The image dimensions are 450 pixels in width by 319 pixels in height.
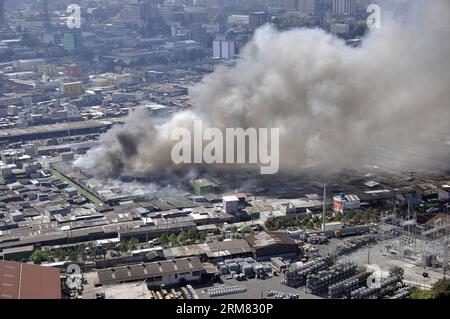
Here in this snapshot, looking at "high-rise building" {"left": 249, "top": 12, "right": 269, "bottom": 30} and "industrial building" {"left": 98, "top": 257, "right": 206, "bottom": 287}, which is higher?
"high-rise building" {"left": 249, "top": 12, "right": 269, "bottom": 30}

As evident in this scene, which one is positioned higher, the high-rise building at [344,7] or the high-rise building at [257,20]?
the high-rise building at [344,7]

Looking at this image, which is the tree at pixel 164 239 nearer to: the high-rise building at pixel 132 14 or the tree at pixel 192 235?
the tree at pixel 192 235

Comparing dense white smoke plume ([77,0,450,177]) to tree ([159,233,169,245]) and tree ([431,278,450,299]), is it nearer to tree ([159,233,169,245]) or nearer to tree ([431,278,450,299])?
tree ([159,233,169,245])

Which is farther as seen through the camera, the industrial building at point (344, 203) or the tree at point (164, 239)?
the industrial building at point (344, 203)

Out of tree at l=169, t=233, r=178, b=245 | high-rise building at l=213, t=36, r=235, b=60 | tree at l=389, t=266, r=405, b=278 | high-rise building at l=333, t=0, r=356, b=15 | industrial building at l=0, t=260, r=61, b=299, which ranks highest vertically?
high-rise building at l=333, t=0, r=356, b=15

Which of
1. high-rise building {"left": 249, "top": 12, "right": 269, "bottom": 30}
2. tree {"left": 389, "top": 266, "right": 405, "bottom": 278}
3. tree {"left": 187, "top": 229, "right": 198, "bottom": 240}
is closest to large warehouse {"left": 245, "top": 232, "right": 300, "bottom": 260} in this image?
tree {"left": 187, "top": 229, "right": 198, "bottom": 240}

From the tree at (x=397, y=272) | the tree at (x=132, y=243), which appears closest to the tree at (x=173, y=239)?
the tree at (x=132, y=243)

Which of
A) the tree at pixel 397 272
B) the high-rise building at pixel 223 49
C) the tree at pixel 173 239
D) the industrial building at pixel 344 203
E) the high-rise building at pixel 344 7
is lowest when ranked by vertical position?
the tree at pixel 173 239
